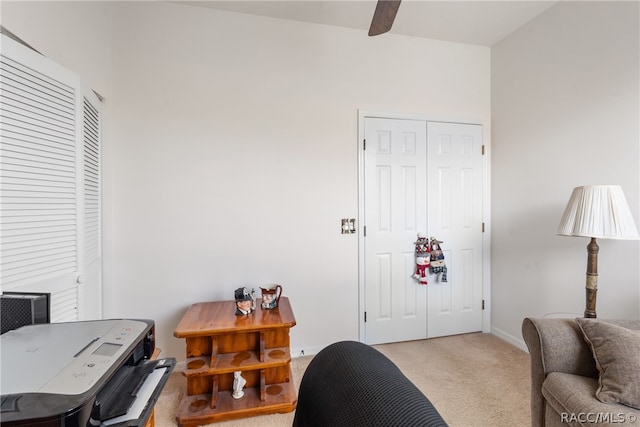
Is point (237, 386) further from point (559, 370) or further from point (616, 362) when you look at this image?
point (616, 362)

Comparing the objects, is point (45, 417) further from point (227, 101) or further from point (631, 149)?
point (631, 149)

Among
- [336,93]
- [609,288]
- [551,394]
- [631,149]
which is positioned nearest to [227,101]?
[336,93]

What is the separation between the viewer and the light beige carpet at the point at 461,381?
1.61 metres

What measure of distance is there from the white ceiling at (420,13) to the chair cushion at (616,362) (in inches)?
88.2

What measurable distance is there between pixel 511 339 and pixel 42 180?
3396mm

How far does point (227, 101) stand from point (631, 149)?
8.67ft

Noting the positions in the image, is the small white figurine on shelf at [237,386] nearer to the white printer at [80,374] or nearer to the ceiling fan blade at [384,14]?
the white printer at [80,374]

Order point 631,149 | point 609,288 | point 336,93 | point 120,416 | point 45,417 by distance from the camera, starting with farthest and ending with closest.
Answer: point 336,93, point 609,288, point 631,149, point 120,416, point 45,417

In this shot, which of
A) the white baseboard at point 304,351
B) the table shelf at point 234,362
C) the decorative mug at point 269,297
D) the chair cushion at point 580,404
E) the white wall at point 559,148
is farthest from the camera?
the white baseboard at point 304,351

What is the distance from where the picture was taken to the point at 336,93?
91.8 inches

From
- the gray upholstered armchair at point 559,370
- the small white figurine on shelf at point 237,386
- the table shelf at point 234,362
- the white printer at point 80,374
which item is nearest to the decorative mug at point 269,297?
the table shelf at point 234,362

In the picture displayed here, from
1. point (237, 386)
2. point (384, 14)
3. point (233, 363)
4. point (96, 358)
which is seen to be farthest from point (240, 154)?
point (96, 358)

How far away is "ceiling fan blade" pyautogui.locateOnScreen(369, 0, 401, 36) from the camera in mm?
1265

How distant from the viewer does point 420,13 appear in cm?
218
